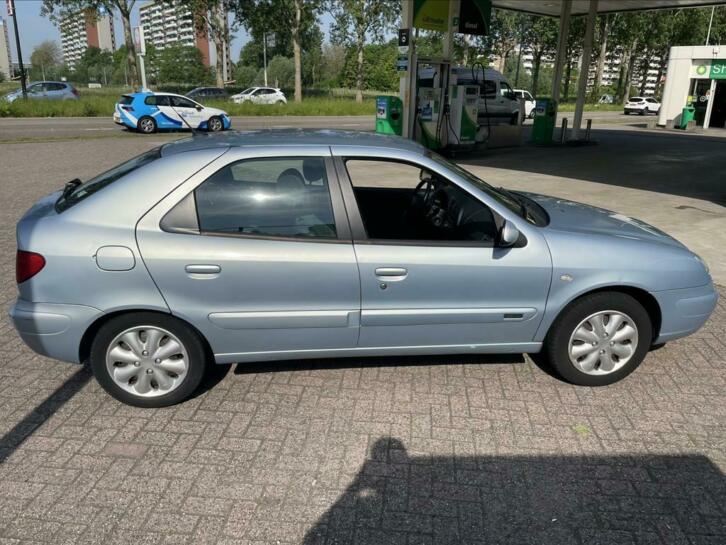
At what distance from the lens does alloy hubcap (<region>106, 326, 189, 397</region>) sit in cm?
335

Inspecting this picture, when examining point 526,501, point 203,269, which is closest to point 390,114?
point 203,269

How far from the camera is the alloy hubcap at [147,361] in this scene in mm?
3347

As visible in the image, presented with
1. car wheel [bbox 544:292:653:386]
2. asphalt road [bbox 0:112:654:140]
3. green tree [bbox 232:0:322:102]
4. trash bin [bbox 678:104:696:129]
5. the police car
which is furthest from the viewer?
green tree [bbox 232:0:322:102]

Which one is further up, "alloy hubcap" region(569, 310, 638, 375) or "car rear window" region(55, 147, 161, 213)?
"car rear window" region(55, 147, 161, 213)

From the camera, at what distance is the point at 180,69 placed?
9038cm

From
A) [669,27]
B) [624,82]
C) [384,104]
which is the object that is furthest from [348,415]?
[624,82]

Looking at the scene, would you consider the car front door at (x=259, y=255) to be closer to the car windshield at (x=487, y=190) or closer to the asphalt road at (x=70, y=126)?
the car windshield at (x=487, y=190)

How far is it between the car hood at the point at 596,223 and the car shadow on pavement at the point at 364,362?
1051 millimetres

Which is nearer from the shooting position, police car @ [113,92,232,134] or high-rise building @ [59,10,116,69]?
police car @ [113,92,232,134]

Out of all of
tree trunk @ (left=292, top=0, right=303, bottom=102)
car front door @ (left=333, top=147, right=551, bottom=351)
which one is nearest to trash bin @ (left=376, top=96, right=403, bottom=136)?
car front door @ (left=333, top=147, right=551, bottom=351)

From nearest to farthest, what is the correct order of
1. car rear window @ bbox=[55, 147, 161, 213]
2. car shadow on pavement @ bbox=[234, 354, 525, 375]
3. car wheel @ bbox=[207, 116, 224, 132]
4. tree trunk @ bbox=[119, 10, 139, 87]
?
1. car rear window @ bbox=[55, 147, 161, 213]
2. car shadow on pavement @ bbox=[234, 354, 525, 375]
3. car wheel @ bbox=[207, 116, 224, 132]
4. tree trunk @ bbox=[119, 10, 139, 87]

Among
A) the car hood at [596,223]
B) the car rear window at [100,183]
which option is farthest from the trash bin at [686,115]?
the car rear window at [100,183]

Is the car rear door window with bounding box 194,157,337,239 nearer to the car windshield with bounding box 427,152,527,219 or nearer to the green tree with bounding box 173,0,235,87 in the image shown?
the car windshield with bounding box 427,152,527,219

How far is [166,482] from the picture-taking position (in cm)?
287
